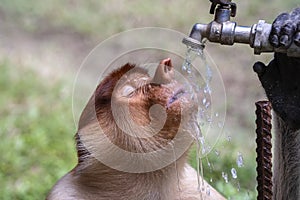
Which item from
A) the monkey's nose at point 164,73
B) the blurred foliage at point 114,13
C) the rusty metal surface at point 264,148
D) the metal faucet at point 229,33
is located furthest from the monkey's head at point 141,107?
the blurred foliage at point 114,13

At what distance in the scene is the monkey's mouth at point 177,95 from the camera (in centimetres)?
410

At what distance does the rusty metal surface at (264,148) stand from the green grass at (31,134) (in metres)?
3.14

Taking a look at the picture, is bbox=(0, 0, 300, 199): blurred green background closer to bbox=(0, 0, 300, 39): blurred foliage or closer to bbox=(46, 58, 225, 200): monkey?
bbox=(0, 0, 300, 39): blurred foliage

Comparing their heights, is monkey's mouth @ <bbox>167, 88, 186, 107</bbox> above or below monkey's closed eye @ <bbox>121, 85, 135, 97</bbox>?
below

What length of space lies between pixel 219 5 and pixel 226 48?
7.22 metres

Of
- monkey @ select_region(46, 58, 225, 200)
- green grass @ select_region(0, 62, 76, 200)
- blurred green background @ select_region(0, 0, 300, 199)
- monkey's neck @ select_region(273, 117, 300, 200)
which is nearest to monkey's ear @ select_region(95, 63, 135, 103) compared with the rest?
monkey @ select_region(46, 58, 225, 200)

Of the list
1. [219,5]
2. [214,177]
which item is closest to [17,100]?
[214,177]

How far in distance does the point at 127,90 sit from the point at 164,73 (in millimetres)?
222

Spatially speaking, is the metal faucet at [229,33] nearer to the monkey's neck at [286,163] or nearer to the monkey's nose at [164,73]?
the monkey's nose at [164,73]

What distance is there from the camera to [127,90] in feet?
13.8

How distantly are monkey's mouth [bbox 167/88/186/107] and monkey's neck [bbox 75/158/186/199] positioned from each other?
43 centimetres

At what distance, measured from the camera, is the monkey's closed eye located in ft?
13.7

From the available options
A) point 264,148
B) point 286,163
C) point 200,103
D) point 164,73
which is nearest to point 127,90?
point 164,73

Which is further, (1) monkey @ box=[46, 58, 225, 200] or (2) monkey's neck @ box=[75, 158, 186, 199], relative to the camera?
(2) monkey's neck @ box=[75, 158, 186, 199]
